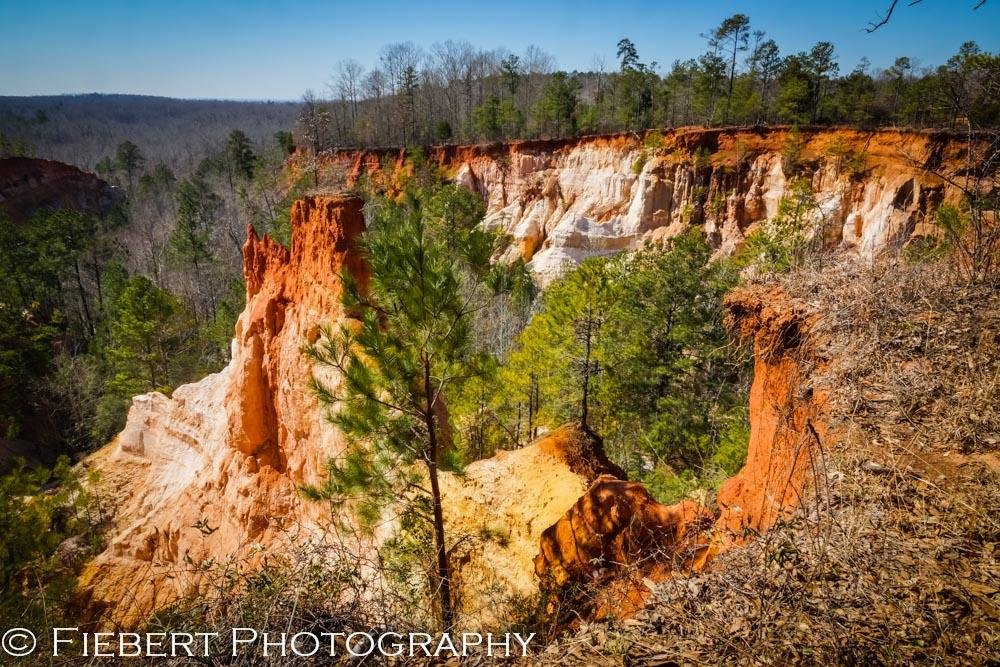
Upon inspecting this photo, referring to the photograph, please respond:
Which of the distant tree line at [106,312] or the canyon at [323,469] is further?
the distant tree line at [106,312]

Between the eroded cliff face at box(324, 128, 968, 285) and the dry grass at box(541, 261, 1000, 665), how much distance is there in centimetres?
1915

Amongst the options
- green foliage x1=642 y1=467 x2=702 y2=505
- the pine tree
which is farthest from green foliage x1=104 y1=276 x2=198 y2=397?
green foliage x1=642 y1=467 x2=702 y2=505

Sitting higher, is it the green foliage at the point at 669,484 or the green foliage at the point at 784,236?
the green foliage at the point at 784,236

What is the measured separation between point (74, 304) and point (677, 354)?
42.5 m

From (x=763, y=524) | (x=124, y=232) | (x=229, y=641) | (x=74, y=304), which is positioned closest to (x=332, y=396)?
(x=229, y=641)

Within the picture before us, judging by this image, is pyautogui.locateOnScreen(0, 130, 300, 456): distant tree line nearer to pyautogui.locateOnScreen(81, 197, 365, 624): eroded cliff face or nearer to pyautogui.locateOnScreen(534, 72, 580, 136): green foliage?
pyautogui.locateOnScreen(81, 197, 365, 624): eroded cliff face

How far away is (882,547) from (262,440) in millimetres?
12039

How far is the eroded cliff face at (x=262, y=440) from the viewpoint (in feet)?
35.4

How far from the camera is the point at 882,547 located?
3172mm

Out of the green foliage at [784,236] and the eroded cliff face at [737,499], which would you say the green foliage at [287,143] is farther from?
the eroded cliff face at [737,499]

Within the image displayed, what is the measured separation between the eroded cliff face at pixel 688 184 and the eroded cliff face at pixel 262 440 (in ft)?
65.9

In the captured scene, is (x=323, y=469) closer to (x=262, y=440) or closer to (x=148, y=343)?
(x=262, y=440)

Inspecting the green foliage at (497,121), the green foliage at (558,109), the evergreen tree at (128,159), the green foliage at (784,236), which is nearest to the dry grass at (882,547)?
the green foliage at (784,236)

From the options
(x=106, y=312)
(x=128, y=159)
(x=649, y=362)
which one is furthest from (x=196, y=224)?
(x=649, y=362)
